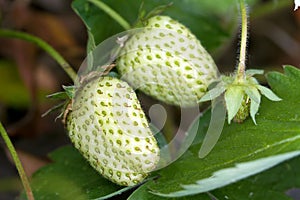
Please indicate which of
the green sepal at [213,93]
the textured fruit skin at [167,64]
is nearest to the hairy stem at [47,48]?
the textured fruit skin at [167,64]

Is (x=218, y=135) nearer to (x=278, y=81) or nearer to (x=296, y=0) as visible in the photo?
(x=278, y=81)

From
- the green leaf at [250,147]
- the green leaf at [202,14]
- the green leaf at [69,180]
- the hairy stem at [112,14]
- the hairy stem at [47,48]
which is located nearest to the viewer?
the green leaf at [250,147]

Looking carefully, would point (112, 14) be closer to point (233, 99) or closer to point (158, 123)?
point (158, 123)

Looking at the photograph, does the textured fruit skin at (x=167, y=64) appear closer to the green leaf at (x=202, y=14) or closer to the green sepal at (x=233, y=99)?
the green sepal at (x=233, y=99)

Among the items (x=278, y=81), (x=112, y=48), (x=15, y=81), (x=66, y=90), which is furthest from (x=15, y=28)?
(x=278, y=81)

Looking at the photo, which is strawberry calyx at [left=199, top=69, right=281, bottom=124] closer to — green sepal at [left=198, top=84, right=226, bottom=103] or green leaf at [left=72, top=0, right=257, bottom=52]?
green sepal at [left=198, top=84, right=226, bottom=103]

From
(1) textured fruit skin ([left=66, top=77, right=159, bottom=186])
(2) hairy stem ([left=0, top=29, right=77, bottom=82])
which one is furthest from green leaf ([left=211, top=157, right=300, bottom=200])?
(2) hairy stem ([left=0, top=29, right=77, bottom=82])
